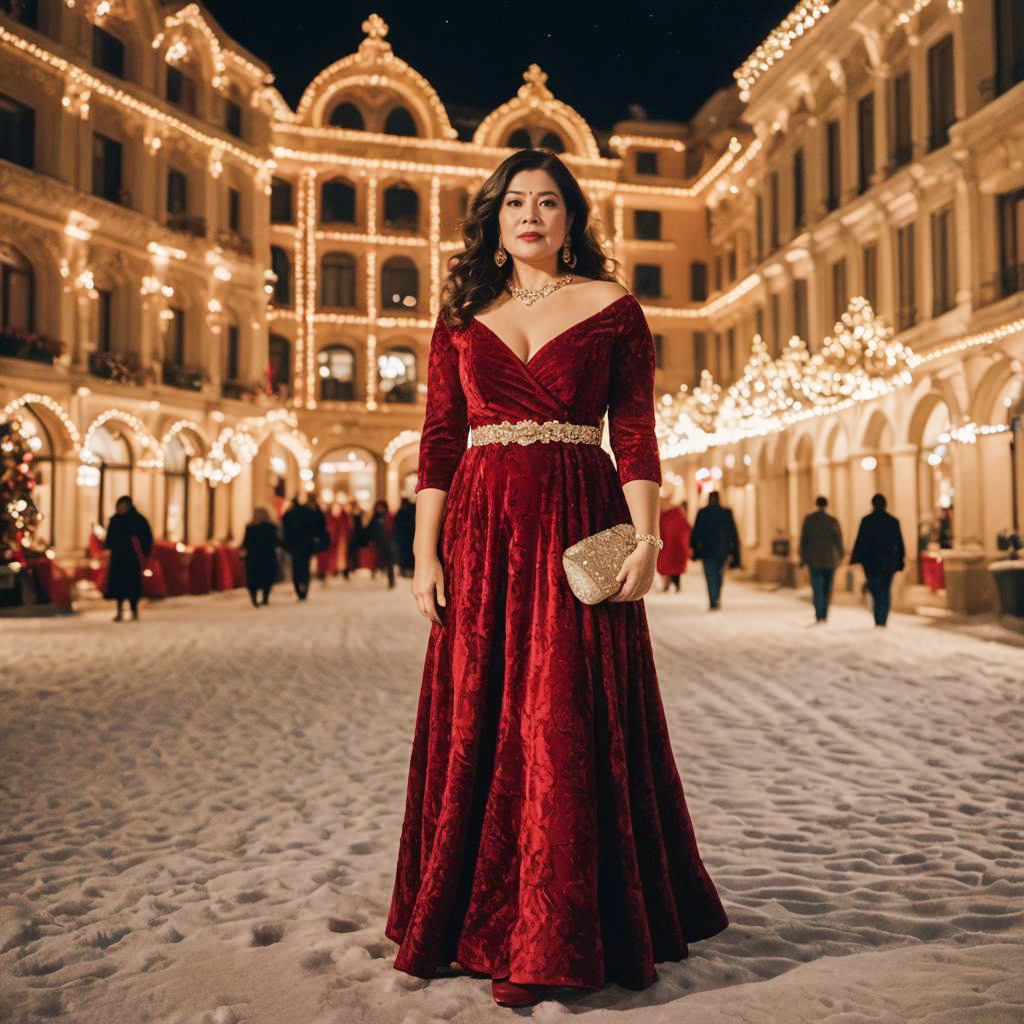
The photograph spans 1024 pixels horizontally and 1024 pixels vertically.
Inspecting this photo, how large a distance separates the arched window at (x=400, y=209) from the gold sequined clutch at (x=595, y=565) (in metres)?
38.9

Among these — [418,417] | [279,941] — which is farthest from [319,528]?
[418,417]

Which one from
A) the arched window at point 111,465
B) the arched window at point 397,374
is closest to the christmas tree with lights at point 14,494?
the arched window at point 111,465

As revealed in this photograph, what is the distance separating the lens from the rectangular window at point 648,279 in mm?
41594

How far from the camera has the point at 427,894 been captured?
320cm

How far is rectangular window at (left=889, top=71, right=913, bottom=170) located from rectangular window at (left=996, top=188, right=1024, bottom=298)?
A: 4026mm

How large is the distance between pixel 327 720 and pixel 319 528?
37.4 ft

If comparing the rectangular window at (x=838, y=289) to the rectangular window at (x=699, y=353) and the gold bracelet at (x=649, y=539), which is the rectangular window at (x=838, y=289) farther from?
the gold bracelet at (x=649, y=539)

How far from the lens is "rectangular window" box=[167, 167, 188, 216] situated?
29.3m

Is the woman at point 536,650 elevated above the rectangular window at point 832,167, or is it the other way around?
the rectangular window at point 832,167

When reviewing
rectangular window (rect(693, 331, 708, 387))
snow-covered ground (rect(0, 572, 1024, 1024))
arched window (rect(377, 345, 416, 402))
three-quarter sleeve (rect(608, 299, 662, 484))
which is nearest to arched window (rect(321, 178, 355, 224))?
arched window (rect(377, 345, 416, 402))

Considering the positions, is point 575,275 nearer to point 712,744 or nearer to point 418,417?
point 712,744

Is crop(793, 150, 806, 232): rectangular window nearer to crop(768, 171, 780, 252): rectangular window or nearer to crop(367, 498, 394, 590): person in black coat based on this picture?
crop(768, 171, 780, 252): rectangular window

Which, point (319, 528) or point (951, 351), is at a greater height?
point (951, 351)

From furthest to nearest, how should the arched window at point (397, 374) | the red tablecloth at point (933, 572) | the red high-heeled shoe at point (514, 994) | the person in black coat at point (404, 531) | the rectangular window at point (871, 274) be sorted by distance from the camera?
the arched window at point (397, 374), the rectangular window at point (871, 274), the person in black coat at point (404, 531), the red tablecloth at point (933, 572), the red high-heeled shoe at point (514, 994)
